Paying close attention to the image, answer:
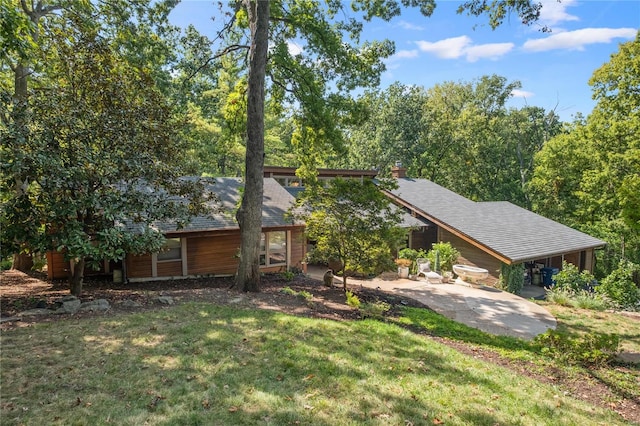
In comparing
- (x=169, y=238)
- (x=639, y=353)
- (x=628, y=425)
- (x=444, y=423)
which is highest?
(x=169, y=238)

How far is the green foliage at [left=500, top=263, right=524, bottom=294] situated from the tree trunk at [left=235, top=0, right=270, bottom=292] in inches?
438

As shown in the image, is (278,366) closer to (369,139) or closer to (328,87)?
(328,87)

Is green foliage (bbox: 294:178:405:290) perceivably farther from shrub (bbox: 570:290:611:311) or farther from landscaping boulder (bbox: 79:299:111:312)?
shrub (bbox: 570:290:611:311)

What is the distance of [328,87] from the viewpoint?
13812 mm

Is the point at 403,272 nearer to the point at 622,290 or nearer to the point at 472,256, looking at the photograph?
the point at 472,256

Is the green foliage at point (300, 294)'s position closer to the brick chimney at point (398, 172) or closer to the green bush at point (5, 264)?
the green bush at point (5, 264)

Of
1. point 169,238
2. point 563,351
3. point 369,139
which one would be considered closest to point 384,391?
point 563,351

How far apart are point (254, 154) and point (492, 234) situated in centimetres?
1247

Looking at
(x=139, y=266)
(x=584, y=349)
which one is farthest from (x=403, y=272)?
(x=139, y=266)

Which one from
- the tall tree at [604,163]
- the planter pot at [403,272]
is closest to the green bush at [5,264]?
the planter pot at [403,272]

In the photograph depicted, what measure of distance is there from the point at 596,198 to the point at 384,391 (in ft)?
84.2

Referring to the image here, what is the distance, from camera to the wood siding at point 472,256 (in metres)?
16.1

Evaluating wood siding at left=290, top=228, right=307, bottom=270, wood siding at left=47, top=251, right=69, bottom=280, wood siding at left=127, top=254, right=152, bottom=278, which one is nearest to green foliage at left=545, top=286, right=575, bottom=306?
wood siding at left=290, top=228, right=307, bottom=270

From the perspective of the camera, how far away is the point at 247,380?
15.3ft
